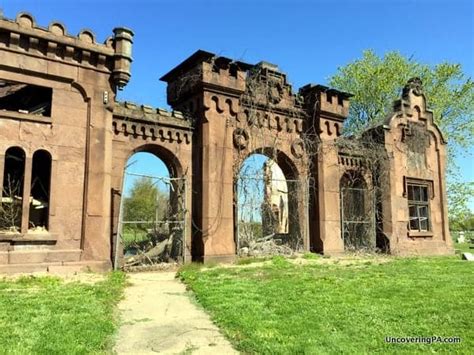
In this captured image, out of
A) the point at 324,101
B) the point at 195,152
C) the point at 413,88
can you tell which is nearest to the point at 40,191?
the point at 195,152

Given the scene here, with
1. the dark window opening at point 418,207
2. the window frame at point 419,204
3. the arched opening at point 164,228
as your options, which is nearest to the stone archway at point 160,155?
the arched opening at point 164,228

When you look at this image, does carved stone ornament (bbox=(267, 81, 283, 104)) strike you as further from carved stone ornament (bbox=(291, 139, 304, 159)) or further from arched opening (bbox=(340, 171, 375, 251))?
arched opening (bbox=(340, 171, 375, 251))

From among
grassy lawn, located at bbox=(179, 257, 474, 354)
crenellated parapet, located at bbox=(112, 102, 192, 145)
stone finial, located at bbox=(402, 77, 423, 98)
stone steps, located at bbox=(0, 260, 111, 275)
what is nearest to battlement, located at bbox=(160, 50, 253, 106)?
crenellated parapet, located at bbox=(112, 102, 192, 145)

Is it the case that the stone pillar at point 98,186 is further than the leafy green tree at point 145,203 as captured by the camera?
No

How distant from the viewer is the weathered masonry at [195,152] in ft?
37.6

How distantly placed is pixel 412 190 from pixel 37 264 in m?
16.5

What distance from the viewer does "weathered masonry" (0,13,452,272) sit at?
1145 cm

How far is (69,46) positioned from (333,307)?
9626mm

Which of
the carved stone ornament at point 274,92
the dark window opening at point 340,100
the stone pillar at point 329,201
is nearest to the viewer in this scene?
the carved stone ornament at point 274,92

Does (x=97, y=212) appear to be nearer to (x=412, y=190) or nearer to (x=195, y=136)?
(x=195, y=136)

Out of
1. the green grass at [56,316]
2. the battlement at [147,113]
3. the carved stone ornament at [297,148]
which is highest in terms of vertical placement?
the battlement at [147,113]

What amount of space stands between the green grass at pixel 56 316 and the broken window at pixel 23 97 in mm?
5243

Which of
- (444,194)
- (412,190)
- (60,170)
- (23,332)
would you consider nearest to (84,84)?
(60,170)

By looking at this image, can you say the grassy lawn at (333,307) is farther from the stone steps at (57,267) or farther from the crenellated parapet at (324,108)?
the crenellated parapet at (324,108)
